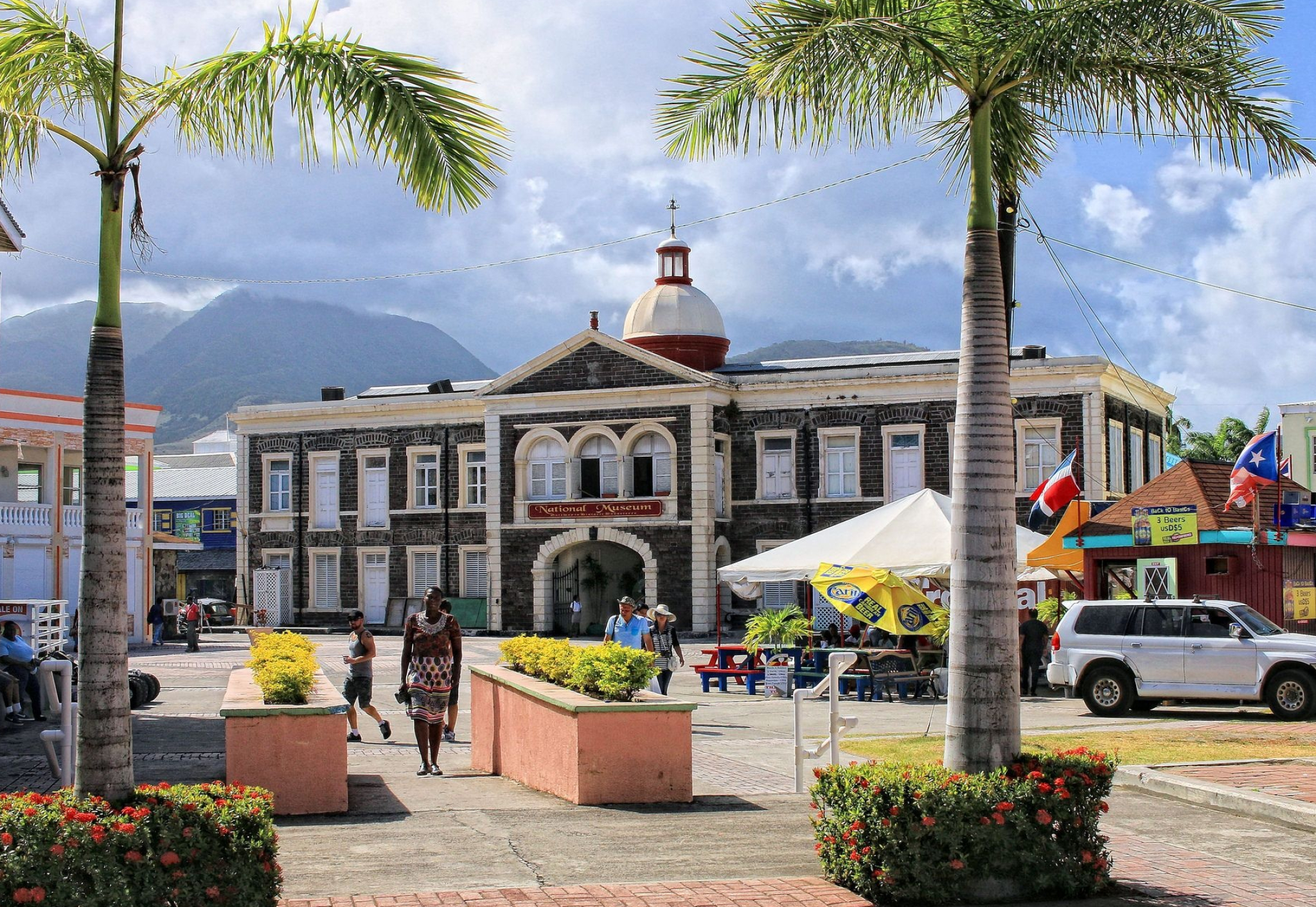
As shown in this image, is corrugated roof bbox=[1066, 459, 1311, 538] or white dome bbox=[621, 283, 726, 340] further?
white dome bbox=[621, 283, 726, 340]

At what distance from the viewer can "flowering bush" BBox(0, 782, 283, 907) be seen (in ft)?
19.8

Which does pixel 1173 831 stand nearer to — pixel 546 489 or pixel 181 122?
pixel 181 122

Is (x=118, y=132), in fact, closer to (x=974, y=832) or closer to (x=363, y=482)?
(x=974, y=832)

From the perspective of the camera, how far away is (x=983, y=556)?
7.84 m

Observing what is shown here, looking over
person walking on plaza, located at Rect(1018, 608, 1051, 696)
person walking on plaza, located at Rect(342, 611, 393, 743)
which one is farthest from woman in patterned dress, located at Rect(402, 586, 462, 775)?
person walking on plaza, located at Rect(1018, 608, 1051, 696)

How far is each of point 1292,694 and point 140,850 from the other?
52.1 feet

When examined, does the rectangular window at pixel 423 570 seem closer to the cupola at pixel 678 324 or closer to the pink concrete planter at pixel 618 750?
the cupola at pixel 678 324

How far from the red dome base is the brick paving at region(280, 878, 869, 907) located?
4037 centimetres

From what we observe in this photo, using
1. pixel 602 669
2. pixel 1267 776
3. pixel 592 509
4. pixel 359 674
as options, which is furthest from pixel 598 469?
pixel 602 669

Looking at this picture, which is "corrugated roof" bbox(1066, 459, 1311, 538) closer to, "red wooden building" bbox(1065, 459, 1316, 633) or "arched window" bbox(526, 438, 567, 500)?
"red wooden building" bbox(1065, 459, 1316, 633)

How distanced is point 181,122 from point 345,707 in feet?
15.2

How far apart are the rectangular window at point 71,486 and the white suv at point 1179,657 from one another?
32.0m

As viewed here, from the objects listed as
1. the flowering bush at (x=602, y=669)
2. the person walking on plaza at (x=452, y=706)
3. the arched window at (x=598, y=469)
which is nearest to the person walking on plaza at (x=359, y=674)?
the person walking on plaza at (x=452, y=706)

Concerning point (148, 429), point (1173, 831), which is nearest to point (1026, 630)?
point (1173, 831)
